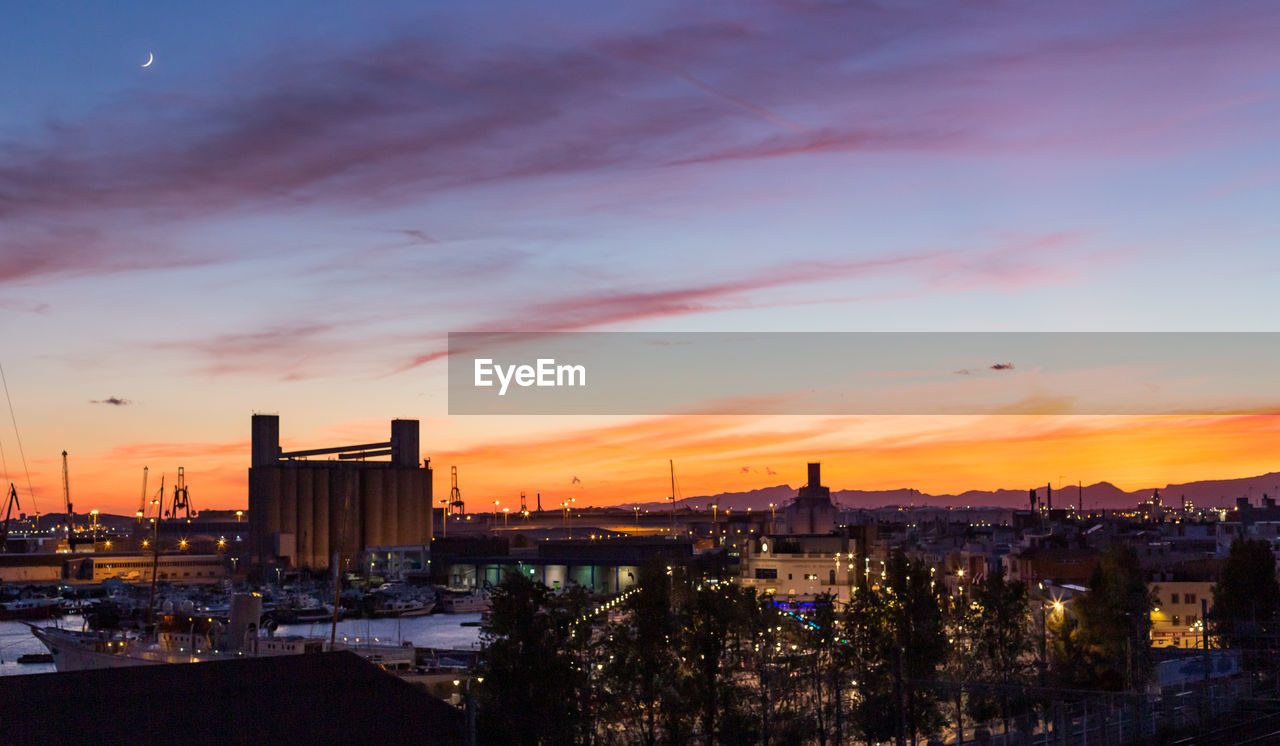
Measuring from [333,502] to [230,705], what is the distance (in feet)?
211

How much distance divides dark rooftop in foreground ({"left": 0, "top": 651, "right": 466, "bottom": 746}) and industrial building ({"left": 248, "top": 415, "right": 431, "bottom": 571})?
59421 millimetres

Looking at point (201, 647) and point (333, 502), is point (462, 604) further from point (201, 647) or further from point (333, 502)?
point (201, 647)

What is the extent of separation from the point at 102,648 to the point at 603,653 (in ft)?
62.3

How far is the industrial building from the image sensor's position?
69562mm

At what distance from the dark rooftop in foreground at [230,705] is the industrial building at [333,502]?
5942 centimetres

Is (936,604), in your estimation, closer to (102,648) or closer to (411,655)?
(411,655)

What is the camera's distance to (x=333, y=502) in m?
72.4

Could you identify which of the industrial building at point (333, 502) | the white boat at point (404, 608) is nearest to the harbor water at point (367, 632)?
the white boat at point (404, 608)

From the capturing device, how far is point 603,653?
48.2ft

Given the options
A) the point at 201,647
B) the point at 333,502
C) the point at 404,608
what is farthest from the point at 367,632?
the point at 333,502

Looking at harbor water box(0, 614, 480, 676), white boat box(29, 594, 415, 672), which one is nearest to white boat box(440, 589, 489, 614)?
harbor water box(0, 614, 480, 676)

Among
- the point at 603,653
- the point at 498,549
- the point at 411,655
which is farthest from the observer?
the point at 498,549

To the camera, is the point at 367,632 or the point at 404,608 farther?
the point at 404,608

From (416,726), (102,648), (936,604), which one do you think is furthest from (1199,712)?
(102,648)
